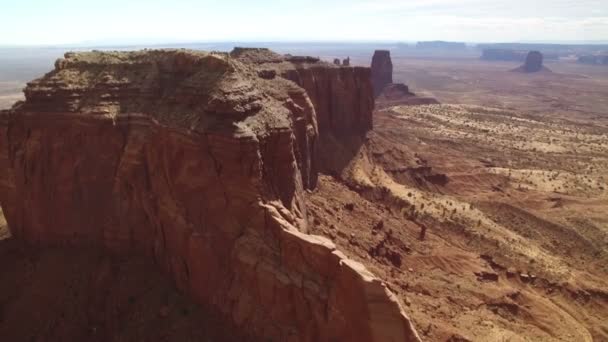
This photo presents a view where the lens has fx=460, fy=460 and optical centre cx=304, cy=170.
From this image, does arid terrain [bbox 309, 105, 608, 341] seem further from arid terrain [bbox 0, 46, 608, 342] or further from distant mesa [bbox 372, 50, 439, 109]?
→ distant mesa [bbox 372, 50, 439, 109]

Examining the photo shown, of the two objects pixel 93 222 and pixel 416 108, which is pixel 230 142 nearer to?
pixel 93 222

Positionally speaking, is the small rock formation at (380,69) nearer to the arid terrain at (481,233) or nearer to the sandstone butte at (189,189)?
the arid terrain at (481,233)

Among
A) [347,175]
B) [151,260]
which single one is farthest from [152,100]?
[347,175]

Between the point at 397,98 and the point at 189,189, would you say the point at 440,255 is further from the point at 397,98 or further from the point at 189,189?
the point at 397,98

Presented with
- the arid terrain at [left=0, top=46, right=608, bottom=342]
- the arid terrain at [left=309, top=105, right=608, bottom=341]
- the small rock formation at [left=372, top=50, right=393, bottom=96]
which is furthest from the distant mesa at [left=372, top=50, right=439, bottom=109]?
the arid terrain at [left=309, top=105, right=608, bottom=341]

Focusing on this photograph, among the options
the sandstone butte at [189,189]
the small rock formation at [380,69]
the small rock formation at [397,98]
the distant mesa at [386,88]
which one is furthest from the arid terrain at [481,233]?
the small rock formation at [380,69]

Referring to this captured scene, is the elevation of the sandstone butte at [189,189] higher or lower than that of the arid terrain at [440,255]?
higher

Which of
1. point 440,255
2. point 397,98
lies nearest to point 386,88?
point 397,98
